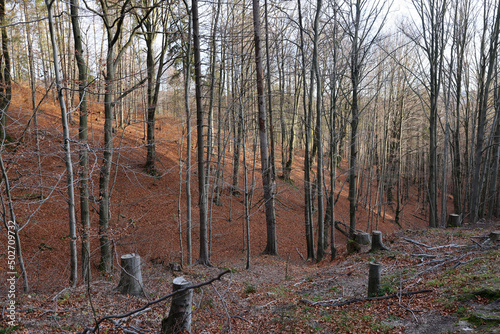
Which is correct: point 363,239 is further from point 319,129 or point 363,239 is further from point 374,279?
point 374,279

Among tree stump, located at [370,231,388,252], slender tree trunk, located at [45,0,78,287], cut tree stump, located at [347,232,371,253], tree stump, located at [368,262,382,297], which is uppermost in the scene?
slender tree trunk, located at [45,0,78,287]

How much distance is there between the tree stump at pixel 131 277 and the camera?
5.36 metres

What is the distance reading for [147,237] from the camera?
38.3 ft

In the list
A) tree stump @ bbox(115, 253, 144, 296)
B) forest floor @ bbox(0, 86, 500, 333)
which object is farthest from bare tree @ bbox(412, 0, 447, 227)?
tree stump @ bbox(115, 253, 144, 296)

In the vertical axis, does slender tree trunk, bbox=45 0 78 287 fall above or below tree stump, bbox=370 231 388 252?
above

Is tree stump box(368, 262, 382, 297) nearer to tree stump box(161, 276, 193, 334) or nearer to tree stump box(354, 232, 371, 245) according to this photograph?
tree stump box(161, 276, 193, 334)

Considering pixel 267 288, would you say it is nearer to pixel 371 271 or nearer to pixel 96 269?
pixel 371 271

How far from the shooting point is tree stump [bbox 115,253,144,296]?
5.36 meters

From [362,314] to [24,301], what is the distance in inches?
207

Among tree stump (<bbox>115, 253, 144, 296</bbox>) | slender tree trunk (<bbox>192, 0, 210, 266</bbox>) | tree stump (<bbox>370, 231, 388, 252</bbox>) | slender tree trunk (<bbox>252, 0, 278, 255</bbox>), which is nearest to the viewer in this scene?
tree stump (<bbox>115, 253, 144, 296</bbox>)

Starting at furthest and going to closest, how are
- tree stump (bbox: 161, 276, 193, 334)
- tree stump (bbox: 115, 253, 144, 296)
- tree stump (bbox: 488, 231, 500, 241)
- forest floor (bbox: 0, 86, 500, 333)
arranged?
tree stump (bbox: 488, 231, 500, 241) < tree stump (bbox: 115, 253, 144, 296) < forest floor (bbox: 0, 86, 500, 333) < tree stump (bbox: 161, 276, 193, 334)

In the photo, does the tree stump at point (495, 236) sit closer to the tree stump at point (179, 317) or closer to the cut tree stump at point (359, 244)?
the cut tree stump at point (359, 244)

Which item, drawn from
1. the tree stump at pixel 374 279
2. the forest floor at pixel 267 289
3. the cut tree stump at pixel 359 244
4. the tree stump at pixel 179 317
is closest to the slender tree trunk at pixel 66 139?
the forest floor at pixel 267 289

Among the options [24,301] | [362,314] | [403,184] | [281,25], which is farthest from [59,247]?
[403,184]
